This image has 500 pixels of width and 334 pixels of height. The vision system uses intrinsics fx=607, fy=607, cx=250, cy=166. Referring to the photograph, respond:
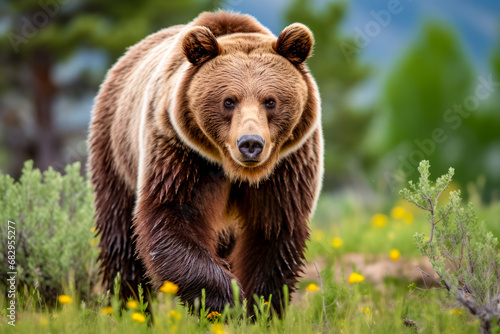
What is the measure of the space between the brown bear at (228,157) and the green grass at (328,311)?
303mm

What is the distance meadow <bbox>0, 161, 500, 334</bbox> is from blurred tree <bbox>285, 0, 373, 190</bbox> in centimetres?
1186

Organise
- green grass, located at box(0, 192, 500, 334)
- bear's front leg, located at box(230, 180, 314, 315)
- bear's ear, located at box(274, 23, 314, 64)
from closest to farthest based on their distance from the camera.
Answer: green grass, located at box(0, 192, 500, 334), bear's ear, located at box(274, 23, 314, 64), bear's front leg, located at box(230, 180, 314, 315)

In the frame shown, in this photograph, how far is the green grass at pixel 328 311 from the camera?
9.65 feet

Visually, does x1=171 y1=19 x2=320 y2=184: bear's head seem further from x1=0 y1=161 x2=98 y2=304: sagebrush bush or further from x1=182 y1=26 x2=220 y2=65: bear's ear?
x1=0 y1=161 x2=98 y2=304: sagebrush bush

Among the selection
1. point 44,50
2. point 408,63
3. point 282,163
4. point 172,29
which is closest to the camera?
point 282,163

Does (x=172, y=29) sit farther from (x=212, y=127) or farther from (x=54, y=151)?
(x=54, y=151)

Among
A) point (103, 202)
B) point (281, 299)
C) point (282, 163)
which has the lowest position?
point (281, 299)

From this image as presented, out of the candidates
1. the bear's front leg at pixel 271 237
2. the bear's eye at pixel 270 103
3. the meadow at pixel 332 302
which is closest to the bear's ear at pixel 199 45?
the bear's eye at pixel 270 103

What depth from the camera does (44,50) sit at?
47.9 ft

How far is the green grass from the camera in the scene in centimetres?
294

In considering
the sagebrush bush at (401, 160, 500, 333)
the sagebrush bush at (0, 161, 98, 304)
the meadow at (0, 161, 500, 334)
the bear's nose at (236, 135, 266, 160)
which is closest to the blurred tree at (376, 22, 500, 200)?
the meadow at (0, 161, 500, 334)

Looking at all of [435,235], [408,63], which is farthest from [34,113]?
[408,63]

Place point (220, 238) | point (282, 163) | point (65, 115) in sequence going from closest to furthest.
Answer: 1. point (282, 163)
2. point (220, 238)
3. point (65, 115)

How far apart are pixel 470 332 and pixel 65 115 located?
1433 cm
